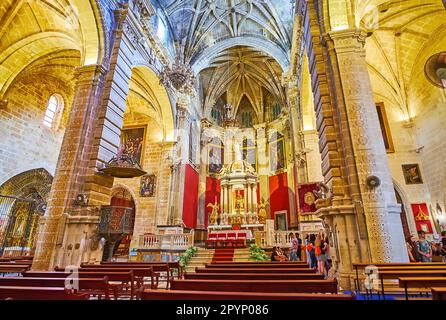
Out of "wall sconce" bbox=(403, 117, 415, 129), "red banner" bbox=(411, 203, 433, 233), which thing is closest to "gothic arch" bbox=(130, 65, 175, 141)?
"wall sconce" bbox=(403, 117, 415, 129)

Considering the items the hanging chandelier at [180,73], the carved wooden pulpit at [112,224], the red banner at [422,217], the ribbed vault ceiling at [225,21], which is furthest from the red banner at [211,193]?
the red banner at [422,217]

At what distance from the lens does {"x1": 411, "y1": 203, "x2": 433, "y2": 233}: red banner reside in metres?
11.6

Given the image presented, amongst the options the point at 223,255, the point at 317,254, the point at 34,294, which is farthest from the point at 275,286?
the point at 223,255

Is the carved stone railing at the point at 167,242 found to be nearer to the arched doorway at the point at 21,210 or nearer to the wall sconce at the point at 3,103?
the arched doorway at the point at 21,210

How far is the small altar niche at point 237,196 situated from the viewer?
16891 millimetres

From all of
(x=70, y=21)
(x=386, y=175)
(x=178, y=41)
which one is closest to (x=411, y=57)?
(x=386, y=175)

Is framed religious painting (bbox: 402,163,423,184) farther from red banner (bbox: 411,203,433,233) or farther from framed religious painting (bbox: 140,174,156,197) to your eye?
framed religious painting (bbox: 140,174,156,197)

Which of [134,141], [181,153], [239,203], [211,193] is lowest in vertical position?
[239,203]

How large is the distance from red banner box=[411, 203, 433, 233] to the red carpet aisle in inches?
364

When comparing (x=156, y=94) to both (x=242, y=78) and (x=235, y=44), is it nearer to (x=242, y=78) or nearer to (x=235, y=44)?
(x=235, y=44)

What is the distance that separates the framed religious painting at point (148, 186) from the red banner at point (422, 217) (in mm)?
14649

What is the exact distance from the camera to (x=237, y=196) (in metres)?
18.2

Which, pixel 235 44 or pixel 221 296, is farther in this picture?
pixel 235 44

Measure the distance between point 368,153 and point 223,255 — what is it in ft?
23.6
